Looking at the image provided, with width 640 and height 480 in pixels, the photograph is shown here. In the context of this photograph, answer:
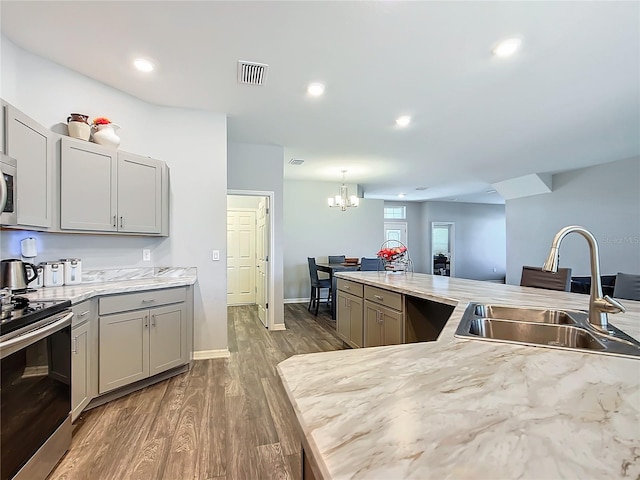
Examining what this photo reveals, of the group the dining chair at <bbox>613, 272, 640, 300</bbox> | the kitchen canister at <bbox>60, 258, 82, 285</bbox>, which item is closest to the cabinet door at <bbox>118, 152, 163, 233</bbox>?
the kitchen canister at <bbox>60, 258, 82, 285</bbox>

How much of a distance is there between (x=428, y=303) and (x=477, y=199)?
8408mm

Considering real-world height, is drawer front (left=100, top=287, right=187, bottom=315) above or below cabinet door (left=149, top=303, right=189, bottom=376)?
above

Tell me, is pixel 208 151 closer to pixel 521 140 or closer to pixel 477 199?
pixel 521 140

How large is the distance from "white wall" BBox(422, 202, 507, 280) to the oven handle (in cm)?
975

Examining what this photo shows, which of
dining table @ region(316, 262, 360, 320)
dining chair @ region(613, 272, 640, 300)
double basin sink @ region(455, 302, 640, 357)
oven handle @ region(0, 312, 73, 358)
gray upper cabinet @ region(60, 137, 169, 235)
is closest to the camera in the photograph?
double basin sink @ region(455, 302, 640, 357)

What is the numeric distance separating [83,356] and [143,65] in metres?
2.25

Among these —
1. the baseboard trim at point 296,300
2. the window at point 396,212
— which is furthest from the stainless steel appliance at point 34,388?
the window at point 396,212

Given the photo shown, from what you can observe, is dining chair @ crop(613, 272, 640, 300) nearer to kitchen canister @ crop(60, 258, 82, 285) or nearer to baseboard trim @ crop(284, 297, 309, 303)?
kitchen canister @ crop(60, 258, 82, 285)

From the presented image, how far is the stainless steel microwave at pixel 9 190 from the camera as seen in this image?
1.88 m

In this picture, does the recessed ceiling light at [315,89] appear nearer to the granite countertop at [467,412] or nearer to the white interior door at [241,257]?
the granite countertop at [467,412]

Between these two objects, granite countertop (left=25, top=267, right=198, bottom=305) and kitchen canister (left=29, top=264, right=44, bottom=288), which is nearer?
granite countertop (left=25, top=267, right=198, bottom=305)

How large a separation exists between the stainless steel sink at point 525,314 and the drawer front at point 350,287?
1668 mm

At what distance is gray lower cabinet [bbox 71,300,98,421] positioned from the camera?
2.12m

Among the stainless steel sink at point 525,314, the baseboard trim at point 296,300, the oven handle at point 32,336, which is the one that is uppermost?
the stainless steel sink at point 525,314
